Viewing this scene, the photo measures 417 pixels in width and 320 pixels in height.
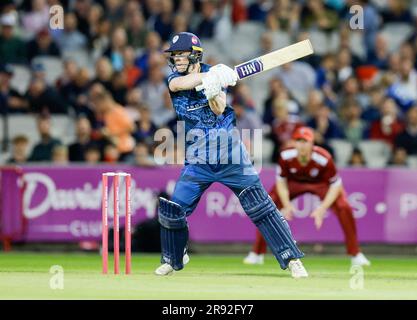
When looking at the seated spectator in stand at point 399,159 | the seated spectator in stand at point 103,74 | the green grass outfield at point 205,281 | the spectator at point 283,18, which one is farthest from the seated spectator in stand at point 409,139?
the seated spectator in stand at point 103,74

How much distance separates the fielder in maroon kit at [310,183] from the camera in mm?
16297

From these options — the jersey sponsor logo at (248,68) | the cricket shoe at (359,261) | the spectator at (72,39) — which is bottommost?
the cricket shoe at (359,261)

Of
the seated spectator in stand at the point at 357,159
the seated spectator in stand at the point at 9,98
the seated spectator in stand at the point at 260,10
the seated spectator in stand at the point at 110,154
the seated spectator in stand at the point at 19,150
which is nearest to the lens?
the seated spectator in stand at the point at 19,150

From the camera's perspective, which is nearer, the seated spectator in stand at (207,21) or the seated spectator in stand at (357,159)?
the seated spectator in stand at (357,159)

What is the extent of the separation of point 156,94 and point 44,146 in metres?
2.42

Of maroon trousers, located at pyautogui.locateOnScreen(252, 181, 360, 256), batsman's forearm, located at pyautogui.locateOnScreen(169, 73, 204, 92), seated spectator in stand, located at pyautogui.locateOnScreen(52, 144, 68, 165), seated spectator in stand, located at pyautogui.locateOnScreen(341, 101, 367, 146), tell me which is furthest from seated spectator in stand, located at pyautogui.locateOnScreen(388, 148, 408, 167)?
batsman's forearm, located at pyautogui.locateOnScreen(169, 73, 204, 92)

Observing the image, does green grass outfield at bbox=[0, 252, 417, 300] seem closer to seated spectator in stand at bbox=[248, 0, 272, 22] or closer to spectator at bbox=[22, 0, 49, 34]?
spectator at bbox=[22, 0, 49, 34]

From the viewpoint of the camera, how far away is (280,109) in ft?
66.5

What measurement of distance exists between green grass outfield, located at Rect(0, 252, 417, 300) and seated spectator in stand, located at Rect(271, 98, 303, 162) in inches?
140

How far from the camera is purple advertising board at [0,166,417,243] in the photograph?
18.5 meters

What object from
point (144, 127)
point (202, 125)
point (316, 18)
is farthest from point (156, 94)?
point (202, 125)

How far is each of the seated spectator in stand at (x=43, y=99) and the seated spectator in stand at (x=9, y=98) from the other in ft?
0.44

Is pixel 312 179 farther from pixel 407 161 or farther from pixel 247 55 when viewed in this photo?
pixel 247 55

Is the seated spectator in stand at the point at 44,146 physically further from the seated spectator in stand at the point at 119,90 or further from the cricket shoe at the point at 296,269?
the cricket shoe at the point at 296,269
